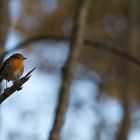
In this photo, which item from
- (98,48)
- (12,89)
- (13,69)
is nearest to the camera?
(12,89)

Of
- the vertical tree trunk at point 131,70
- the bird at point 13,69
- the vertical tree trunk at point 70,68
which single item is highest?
the vertical tree trunk at point 131,70

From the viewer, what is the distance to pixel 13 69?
704cm

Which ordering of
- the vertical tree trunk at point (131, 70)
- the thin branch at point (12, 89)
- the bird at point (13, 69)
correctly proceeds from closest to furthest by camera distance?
the thin branch at point (12, 89)
the bird at point (13, 69)
the vertical tree trunk at point (131, 70)

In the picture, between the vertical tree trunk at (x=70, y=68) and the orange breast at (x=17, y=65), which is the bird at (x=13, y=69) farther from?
the vertical tree trunk at (x=70, y=68)

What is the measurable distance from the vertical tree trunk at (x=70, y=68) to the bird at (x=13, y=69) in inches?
98.5

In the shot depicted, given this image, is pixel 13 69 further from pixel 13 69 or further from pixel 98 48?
pixel 98 48

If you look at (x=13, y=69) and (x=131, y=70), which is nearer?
(x=13, y=69)

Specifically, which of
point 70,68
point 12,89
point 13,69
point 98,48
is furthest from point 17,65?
point 98,48

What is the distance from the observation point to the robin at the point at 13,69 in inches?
276

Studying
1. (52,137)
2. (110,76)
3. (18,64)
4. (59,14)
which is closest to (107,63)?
(110,76)

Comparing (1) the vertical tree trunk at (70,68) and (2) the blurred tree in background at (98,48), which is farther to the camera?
(2) the blurred tree in background at (98,48)

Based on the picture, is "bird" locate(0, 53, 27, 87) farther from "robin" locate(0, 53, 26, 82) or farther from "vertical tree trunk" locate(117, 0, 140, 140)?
"vertical tree trunk" locate(117, 0, 140, 140)

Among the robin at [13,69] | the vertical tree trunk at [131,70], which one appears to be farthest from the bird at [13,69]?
the vertical tree trunk at [131,70]

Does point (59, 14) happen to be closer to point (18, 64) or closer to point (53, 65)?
point (53, 65)
